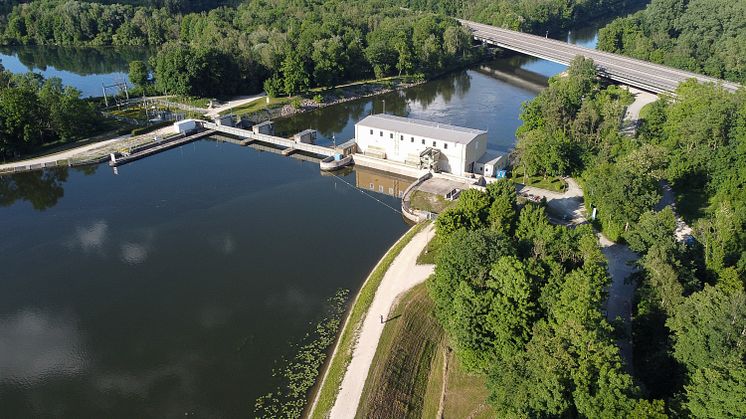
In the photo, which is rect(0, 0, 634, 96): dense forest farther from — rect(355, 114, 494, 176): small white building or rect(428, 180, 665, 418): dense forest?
rect(428, 180, 665, 418): dense forest

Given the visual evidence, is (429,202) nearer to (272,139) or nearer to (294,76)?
(272,139)

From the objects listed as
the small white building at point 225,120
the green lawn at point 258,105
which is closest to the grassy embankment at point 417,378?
the small white building at point 225,120

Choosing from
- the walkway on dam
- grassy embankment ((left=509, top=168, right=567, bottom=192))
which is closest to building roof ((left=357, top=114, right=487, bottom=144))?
grassy embankment ((left=509, top=168, right=567, bottom=192))

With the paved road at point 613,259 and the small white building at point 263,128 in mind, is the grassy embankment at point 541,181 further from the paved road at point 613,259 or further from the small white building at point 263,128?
the small white building at point 263,128

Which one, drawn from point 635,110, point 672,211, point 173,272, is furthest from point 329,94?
point 672,211

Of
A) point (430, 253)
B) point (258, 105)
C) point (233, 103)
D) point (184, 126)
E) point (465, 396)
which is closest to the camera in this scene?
point (465, 396)

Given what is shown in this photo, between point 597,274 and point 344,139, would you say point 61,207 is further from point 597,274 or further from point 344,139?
point 597,274
